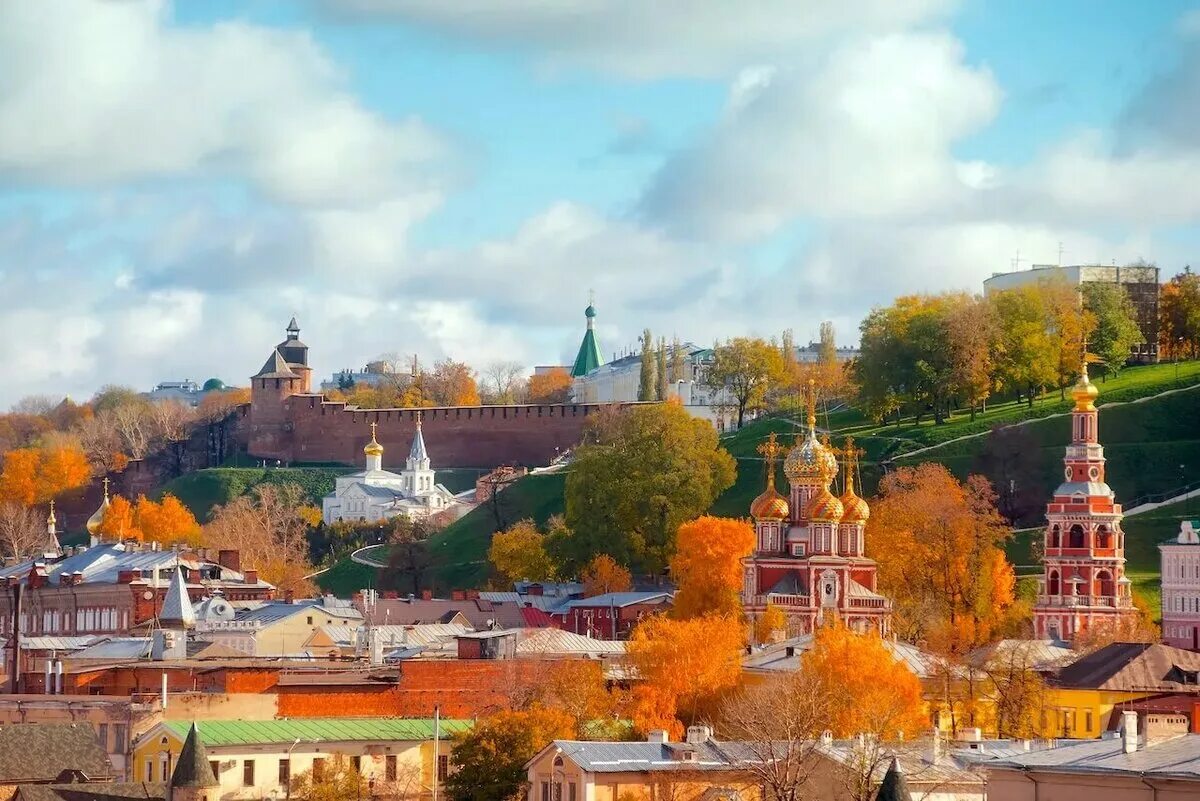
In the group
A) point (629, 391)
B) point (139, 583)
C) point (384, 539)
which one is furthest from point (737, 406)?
point (139, 583)

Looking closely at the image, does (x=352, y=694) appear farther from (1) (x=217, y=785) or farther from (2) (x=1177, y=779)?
(2) (x=1177, y=779)

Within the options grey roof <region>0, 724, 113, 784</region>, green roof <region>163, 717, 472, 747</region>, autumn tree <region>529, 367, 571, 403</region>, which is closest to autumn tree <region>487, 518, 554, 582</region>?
green roof <region>163, 717, 472, 747</region>

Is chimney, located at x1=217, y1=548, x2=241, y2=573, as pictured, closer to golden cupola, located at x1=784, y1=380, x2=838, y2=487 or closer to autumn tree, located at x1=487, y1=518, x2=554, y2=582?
autumn tree, located at x1=487, y1=518, x2=554, y2=582

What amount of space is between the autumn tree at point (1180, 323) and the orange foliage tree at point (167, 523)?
136 feet

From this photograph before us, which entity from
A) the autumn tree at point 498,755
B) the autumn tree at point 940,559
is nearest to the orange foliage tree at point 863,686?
the autumn tree at point 498,755

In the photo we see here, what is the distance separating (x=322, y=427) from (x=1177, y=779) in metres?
112

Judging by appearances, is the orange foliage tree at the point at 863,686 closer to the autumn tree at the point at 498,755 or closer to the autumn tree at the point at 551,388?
the autumn tree at the point at 498,755

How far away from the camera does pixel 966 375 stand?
351 feet

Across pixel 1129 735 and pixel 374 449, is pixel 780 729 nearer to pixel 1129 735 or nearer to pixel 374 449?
pixel 1129 735

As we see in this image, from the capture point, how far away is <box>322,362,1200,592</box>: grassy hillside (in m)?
97.9

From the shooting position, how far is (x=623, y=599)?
92000 mm

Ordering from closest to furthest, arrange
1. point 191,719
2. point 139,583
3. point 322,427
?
point 191,719
point 139,583
point 322,427

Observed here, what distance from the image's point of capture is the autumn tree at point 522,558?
104 m

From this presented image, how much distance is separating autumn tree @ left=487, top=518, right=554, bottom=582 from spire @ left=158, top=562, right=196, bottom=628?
60.9ft
